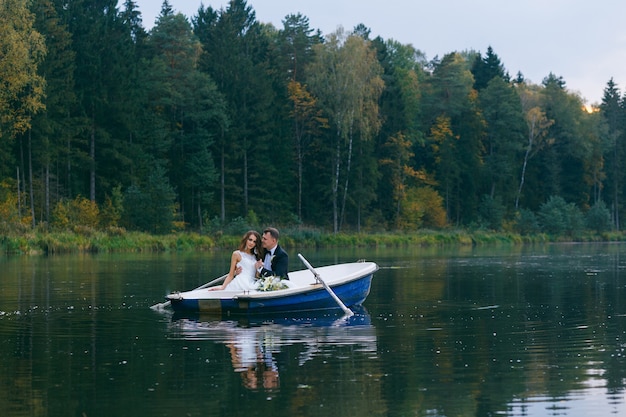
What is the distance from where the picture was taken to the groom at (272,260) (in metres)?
20.4

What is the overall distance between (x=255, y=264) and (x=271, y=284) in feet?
2.57

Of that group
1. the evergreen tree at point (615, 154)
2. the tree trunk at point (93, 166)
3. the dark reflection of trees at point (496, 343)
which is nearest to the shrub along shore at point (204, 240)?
the tree trunk at point (93, 166)

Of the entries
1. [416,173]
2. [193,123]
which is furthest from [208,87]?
[416,173]

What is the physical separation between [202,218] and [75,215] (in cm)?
1433

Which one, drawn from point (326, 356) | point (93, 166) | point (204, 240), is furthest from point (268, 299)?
point (93, 166)

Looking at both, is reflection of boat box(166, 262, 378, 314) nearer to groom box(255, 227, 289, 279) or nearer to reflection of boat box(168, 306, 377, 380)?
reflection of boat box(168, 306, 377, 380)

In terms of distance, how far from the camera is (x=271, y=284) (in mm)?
19844

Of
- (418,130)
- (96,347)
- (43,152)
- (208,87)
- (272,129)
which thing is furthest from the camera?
(418,130)

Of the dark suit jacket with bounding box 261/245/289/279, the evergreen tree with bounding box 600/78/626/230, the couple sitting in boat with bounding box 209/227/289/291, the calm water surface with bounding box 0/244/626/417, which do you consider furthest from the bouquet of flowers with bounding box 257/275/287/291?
the evergreen tree with bounding box 600/78/626/230

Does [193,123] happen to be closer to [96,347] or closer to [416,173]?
[416,173]

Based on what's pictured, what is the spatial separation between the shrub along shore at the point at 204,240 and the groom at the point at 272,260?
27.8 m

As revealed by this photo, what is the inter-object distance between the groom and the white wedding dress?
0.47 feet

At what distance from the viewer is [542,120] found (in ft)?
307

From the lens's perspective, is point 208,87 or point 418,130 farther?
point 418,130
